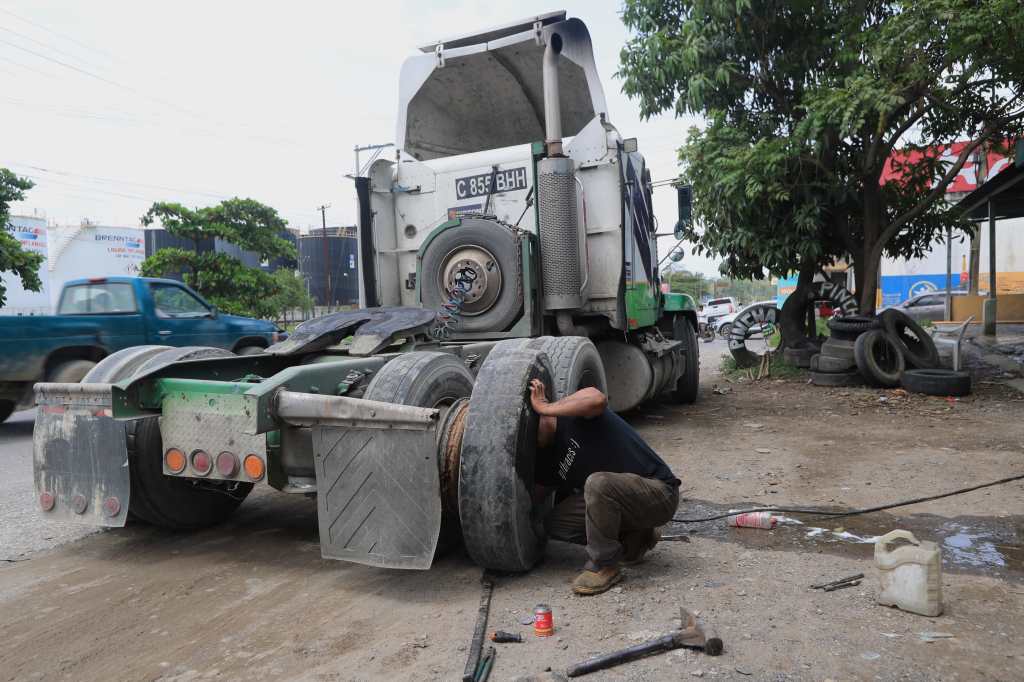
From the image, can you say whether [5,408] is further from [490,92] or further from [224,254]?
[224,254]

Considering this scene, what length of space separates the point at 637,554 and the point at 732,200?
844 centimetres

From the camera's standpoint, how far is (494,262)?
20.6 ft

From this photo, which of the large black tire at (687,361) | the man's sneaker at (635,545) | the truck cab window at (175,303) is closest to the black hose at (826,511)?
the man's sneaker at (635,545)

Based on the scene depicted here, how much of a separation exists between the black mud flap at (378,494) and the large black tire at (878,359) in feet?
28.8

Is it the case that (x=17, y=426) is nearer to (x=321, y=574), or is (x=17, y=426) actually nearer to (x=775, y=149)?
(x=321, y=574)

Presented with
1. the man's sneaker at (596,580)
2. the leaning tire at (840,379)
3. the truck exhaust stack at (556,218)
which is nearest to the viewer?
the man's sneaker at (596,580)

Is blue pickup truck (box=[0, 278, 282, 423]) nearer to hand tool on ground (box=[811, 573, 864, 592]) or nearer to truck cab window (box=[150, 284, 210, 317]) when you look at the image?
truck cab window (box=[150, 284, 210, 317])

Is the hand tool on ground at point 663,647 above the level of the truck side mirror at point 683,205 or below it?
below

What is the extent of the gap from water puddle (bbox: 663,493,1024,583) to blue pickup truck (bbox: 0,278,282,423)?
6.43 meters

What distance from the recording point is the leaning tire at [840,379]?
10.8 m

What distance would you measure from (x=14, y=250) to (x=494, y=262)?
35.2 feet

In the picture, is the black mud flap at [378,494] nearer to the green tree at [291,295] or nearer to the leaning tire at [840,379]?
the leaning tire at [840,379]

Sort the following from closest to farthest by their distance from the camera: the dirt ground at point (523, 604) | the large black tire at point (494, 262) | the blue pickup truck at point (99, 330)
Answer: the dirt ground at point (523, 604)
the large black tire at point (494, 262)
the blue pickup truck at point (99, 330)

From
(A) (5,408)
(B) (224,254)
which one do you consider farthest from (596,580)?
(B) (224,254)
